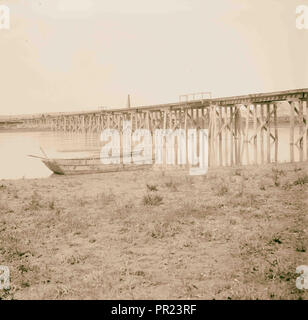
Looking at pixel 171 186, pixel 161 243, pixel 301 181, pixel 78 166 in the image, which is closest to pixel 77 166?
pixel 78 166

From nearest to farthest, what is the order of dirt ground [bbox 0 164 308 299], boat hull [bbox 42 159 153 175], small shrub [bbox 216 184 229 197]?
dirt ground [bbox 0 164 308 299] → small shrub [bbox 216 184 229 197] → boat hull [bbox 42 159 153 175]

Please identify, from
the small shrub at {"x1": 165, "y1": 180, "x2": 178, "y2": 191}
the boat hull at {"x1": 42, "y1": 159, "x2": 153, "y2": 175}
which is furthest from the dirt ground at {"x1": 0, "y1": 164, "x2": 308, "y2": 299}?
the boat hull at {"x1": 42, "y1": 159, "x2": 153, "y2": 175}

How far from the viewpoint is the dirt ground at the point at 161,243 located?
4.80m

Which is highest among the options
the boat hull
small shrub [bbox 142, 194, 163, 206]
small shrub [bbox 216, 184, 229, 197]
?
the boat hull

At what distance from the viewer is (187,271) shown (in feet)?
17.3

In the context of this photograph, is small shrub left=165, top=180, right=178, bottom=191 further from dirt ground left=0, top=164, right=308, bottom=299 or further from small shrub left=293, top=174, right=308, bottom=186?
small shrub left=293, top=174, right=308, bottom=186

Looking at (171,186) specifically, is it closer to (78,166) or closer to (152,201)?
(152,201)

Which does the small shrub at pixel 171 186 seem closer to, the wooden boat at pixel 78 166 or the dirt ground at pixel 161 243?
the dirt ground at pixel 161 243

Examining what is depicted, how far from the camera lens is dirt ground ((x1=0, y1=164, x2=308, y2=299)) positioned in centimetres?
480

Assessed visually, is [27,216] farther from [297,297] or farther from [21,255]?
[297,297]

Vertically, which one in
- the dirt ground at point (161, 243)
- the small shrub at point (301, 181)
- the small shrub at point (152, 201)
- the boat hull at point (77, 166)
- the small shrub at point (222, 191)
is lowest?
the dirt ground at point (161, 243)

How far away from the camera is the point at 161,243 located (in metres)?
6.59

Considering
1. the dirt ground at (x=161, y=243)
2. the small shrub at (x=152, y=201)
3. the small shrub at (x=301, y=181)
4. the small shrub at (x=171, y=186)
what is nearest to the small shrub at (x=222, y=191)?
the dirt ground at (x=161, y=243)

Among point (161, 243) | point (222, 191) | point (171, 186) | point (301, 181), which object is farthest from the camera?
point (171, 186)
